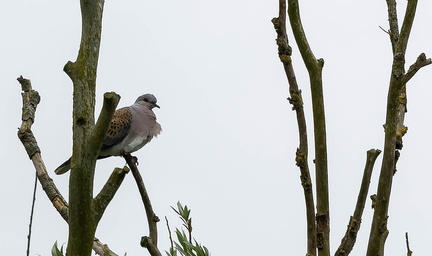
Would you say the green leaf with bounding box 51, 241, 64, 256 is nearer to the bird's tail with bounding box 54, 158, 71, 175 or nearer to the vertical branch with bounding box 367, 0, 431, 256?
the vertical branch with bounding box 367, 0, 431, 256

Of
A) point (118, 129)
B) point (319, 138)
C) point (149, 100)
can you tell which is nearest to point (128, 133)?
point (118, 129)

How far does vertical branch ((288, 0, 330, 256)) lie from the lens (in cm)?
305

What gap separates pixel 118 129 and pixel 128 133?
0.44ft

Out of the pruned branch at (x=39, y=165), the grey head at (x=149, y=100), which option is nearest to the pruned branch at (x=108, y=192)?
the pruned branch at (x=39, y=165)

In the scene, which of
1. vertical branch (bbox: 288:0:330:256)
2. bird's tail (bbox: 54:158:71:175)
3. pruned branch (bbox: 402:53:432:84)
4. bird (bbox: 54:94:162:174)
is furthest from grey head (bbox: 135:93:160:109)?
pruned branch (bbox: 402:53:432:84)

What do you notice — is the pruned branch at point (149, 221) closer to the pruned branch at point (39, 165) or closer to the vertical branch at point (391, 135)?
the pruned branch at point (39, 165)

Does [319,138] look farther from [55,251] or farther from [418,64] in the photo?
[55,251]

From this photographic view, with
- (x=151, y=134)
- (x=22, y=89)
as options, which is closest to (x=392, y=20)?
(x=22, y=89)

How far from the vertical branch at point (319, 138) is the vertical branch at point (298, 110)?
5 centimetres

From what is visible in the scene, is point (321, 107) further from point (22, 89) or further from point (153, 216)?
point (22, 89)

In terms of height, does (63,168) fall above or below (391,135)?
above

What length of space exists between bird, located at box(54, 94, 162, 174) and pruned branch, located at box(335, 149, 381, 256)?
5821mm

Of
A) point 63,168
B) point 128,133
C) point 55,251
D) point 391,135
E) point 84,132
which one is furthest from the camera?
point 63,168

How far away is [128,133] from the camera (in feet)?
29.5
